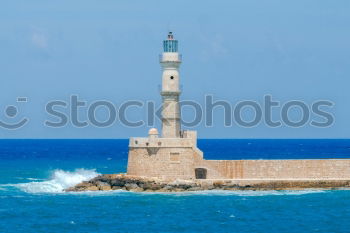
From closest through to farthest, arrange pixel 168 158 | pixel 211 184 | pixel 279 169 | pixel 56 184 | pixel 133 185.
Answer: pixel 168 158
pixel 211 184
pixel 133 185
pixel 279 169
pixel 56 184

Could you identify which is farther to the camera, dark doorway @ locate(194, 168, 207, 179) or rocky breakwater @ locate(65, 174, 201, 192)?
dark doorway @ locate(194, 168, 207, 179)

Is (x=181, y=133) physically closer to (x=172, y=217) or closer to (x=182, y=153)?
(x=182, y=153)

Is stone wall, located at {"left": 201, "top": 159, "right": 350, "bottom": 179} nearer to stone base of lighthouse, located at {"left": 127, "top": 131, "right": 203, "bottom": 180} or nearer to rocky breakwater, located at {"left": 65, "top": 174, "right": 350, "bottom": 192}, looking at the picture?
rocky breakwater, located at {"left": 65, "top": 174, "right": 350, "bottom": 192}

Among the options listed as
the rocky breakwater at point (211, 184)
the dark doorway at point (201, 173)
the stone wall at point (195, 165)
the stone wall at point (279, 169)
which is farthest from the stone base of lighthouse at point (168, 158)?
the stone wall at point (279, 169)

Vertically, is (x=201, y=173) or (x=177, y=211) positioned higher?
(x=201, y=173)

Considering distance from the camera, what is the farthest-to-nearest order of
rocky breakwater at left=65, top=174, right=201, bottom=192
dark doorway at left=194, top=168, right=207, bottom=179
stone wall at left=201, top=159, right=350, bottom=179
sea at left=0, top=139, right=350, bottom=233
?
stone wall at left=201, top=159, right=350, bottom=179 < dark doorway at left=194, top=168, right=207, bottom=179 < rocky breakwater at left=65, top=174, right=201, bottom=192 < sea at left=0, top=139, right=350, bottom=233

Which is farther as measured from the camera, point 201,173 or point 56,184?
point 56,184

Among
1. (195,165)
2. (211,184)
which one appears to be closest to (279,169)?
(211,184)

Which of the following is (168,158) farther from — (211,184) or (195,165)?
(211,184)

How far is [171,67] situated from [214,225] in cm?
1284

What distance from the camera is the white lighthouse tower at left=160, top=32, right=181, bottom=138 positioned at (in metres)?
52.4

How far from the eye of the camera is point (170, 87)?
52406mm

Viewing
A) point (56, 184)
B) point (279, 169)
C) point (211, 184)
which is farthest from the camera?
point (56, 184)

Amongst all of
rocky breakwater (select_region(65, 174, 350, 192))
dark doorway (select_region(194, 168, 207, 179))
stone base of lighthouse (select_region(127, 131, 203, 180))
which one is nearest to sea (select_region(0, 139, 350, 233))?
rocky breakwater (select_region(65, 174, 350, 192))
